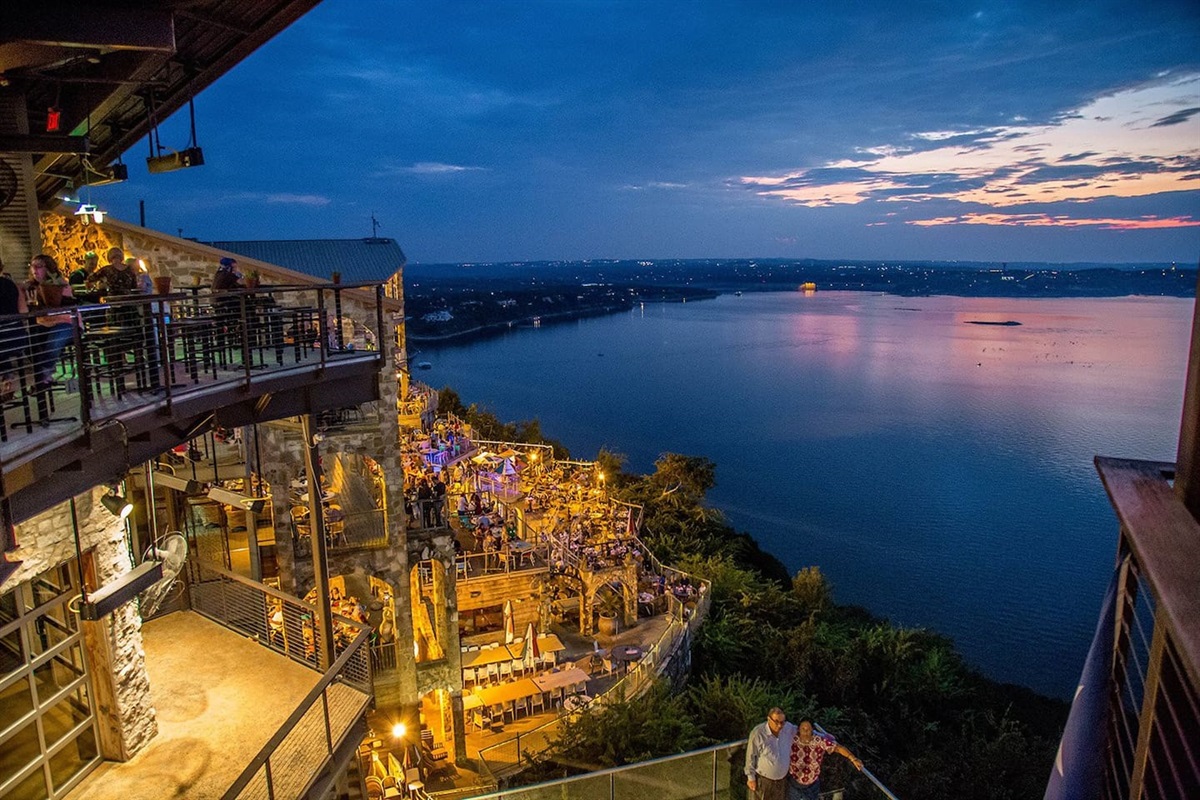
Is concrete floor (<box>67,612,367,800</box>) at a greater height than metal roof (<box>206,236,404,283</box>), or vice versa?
metal roof (<box>206,236,404,283</box>)

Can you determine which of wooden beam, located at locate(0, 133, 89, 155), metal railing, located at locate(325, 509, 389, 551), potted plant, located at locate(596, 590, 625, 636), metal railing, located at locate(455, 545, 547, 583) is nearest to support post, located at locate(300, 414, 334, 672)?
wooden beam, located at locate(0, 133, 89, 155)

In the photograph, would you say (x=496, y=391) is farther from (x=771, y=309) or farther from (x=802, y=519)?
(x=771, y=309)

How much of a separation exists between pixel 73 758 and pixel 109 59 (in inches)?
260

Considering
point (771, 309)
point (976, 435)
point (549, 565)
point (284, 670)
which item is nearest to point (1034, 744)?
point (549, 565)

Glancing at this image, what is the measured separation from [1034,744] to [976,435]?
5805 centimetres

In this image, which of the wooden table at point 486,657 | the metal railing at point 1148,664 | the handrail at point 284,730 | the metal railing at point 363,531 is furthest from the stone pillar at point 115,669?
the wooden table at point 486,657

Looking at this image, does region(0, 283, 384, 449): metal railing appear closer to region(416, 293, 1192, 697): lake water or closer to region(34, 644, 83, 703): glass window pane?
region(34, 644, 83, 703): glass window pane

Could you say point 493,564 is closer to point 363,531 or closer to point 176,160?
point 363,531

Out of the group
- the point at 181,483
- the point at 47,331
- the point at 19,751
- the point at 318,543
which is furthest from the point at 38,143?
the point at 19,751

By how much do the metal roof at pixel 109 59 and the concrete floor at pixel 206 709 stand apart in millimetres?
5215

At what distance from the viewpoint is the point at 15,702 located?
5.71 metres

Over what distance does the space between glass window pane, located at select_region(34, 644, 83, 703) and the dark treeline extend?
21.6 ft

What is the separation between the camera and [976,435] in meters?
71.2

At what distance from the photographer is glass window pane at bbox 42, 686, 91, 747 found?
6.11 meters
